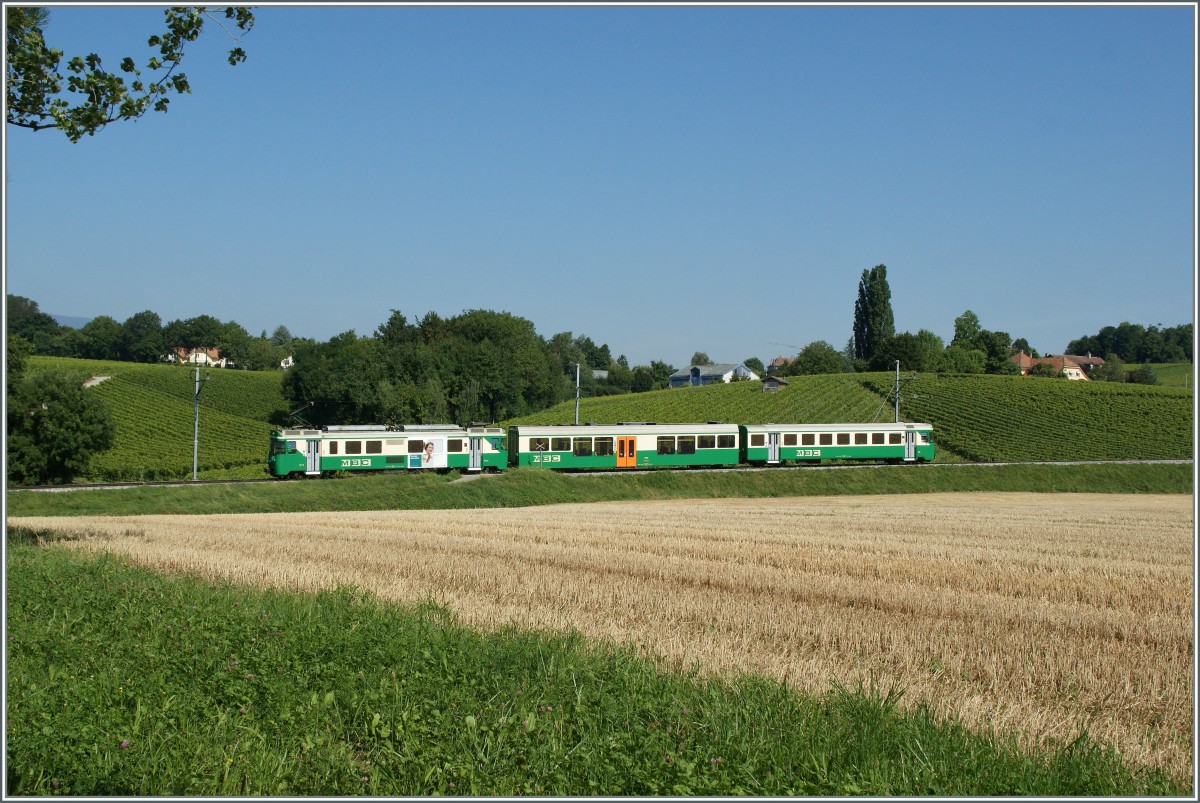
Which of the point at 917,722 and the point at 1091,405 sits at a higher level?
the point at 1091,405

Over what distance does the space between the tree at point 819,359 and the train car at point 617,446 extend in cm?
9066

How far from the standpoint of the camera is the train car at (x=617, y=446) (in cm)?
4938

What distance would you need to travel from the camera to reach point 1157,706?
24.4 feet

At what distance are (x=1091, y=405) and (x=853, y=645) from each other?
7854cm

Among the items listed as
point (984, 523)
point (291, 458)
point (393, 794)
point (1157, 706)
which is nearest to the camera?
point (393, 794)

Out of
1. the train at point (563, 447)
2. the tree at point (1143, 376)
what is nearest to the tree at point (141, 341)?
the train at point (563, 447)

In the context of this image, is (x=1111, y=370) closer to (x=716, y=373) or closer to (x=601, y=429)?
(x=601, y=429)

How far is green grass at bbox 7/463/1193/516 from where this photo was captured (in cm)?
3819

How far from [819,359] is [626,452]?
93.9 meters

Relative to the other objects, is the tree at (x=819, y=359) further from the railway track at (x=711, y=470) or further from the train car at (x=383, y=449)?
the train car at (x=383, y=449)

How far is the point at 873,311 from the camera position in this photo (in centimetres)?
13775

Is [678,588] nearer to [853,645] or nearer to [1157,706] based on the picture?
[853,645]

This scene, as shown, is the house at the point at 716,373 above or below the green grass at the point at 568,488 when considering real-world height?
above

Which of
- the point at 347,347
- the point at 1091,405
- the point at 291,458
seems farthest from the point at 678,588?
the point at 347,347
